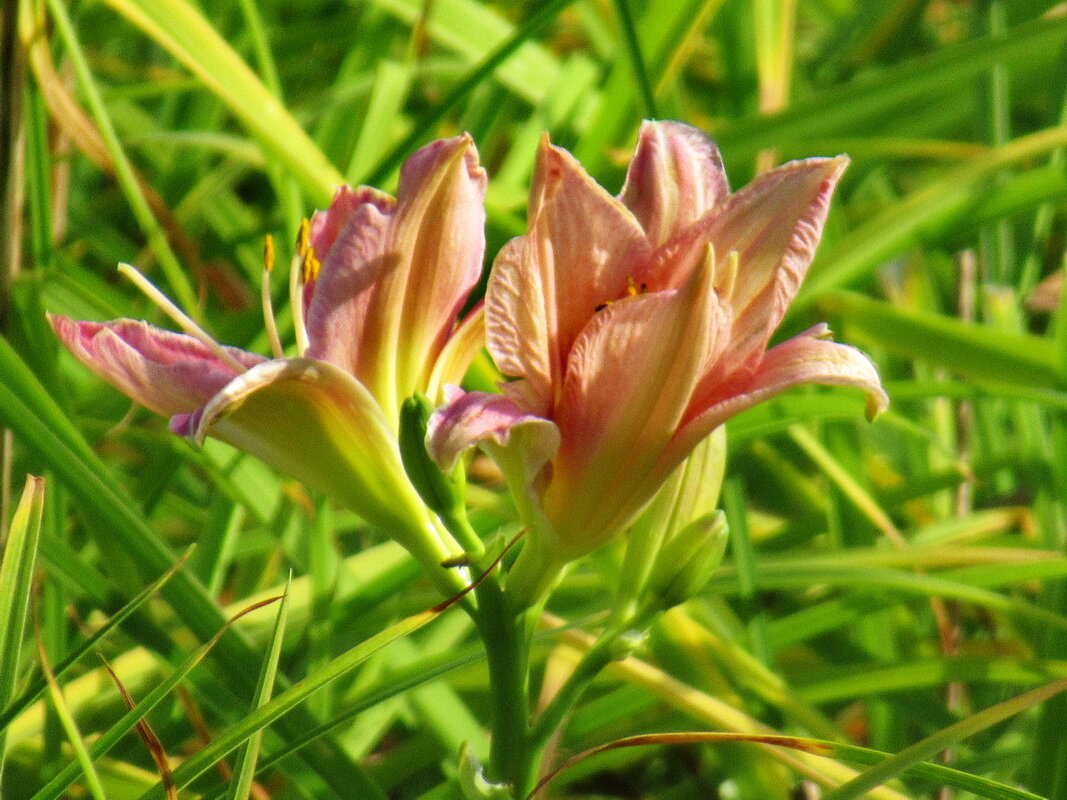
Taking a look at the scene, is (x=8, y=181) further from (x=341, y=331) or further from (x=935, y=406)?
(x=935, y=406)

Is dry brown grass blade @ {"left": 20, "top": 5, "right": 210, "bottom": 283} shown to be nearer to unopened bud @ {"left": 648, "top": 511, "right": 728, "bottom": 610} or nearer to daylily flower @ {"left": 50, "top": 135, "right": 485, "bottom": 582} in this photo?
daylily flower @ {"left": 50, "top": 135, "right": 485, "bottom": 582}

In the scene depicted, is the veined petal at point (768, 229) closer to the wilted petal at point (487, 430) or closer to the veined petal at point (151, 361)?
the wilted petal at point (487, 430)

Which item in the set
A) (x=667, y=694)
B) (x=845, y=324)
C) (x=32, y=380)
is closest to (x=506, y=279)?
(x=32, y=380)

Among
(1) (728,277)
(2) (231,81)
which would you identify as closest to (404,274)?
(1) (728,277)

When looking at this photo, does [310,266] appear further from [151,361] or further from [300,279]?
[151,361]

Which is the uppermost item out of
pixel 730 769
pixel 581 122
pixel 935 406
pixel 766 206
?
pixel 766 206

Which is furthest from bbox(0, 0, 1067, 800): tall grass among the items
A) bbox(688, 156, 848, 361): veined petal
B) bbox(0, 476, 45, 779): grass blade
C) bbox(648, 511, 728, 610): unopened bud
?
bbox(688, 156, 848, 361): veined petal

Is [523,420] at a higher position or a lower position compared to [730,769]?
higher
